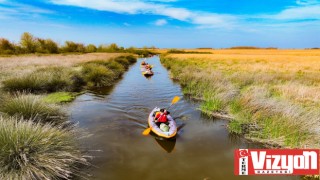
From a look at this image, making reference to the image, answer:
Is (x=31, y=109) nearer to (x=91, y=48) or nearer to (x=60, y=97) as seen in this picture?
(x=60, y=97)

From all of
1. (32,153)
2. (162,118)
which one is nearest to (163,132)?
(162,118)

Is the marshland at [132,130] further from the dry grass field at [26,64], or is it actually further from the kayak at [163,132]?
the dry grass field at [26,64]

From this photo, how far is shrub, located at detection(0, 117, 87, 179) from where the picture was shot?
584 cm

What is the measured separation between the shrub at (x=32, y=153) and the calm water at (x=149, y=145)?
4.25 feet

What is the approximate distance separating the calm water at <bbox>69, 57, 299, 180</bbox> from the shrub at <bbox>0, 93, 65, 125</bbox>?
1.64 metres

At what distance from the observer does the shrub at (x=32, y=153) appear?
584 centimetres

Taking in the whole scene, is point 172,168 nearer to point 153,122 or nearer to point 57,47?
point 153,122

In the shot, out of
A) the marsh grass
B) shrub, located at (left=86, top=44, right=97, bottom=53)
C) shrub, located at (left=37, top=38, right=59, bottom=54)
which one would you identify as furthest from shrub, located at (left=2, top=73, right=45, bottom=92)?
shrub, located at (left=86, top=44, right=97, bottom=53)

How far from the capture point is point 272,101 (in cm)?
1133

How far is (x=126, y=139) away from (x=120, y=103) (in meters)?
6.24

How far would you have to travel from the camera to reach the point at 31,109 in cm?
942

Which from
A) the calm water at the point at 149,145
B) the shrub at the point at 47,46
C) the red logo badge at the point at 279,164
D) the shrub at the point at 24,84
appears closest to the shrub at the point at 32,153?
the calm water at the point at 149,145

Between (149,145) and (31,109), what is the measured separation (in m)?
4.68

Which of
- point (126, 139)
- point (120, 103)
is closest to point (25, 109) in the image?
point (126, 139)
